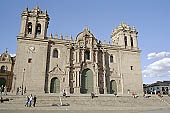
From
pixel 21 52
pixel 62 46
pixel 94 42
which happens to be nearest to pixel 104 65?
pixel 94 42

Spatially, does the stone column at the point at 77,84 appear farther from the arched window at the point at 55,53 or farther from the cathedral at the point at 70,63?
the arched window at the point at 55,53

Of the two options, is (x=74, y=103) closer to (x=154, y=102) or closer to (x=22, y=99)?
(x=22, y=99)

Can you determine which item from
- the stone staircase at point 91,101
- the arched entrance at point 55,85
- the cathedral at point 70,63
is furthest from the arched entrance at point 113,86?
the arched entrance at point 55,85

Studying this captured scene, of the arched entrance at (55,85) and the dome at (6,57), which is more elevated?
the dome at (6,57)

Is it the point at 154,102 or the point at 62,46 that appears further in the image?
the point at 62,46

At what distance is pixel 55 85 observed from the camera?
3259 centimetres

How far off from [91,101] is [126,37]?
76.8 feet

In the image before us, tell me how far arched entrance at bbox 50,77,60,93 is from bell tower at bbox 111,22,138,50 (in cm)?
1822

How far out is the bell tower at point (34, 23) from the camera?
34219 mm

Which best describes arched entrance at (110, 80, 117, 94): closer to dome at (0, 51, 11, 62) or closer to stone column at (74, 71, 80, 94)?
stone column at (74, 71, 80, 94)

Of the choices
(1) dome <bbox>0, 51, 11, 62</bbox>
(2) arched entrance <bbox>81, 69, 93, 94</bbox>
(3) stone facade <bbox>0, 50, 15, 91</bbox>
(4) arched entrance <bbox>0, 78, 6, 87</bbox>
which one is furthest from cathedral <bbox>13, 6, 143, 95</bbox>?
(1) dome <bbox>0, 51, 11, 62</bbox>

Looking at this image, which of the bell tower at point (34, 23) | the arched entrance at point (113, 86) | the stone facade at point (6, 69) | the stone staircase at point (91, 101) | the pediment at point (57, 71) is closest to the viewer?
the stone staircase at point (91, 101)

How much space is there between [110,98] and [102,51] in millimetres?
13795

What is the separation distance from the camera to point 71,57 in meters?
35.1
